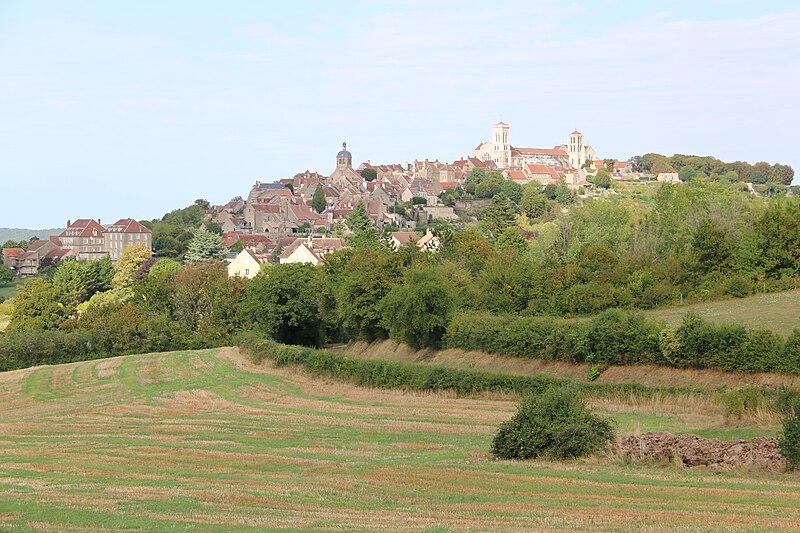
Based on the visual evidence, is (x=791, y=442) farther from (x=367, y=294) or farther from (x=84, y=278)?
(x=84, y=278)

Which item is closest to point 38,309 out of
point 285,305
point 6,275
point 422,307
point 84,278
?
point 285,305

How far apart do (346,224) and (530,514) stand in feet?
518

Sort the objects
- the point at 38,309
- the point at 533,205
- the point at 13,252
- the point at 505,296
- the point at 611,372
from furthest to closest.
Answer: the point at 13,252, the point at 533,205, the point at 38,309, the point at 505,296, the point at 611,372

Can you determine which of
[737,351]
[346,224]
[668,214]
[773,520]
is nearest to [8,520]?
[773,520]

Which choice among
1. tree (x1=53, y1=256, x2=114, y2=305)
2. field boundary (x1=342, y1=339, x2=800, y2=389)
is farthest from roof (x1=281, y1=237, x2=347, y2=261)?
field boundary (x1=342, y1=339, x2=800, y2=389)

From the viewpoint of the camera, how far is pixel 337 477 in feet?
78.7

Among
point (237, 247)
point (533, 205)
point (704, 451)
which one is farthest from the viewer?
point (533, 205)

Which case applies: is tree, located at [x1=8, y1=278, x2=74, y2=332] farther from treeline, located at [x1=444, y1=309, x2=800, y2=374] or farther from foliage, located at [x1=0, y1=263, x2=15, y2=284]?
foliage, located at [x1=0, y1=263, x2=15, y2=284]

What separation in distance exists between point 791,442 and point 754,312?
3214 centimetres

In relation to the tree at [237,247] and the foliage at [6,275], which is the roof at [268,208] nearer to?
the tree at [237,247]

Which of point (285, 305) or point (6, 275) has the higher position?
point (6, 275)

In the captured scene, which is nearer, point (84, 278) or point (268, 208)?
point (84, 278)

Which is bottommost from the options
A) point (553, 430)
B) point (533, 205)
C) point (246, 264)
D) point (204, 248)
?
point (553, 430)

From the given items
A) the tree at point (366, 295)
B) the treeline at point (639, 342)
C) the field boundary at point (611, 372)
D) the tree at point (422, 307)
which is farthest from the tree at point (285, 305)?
the treeline at point (639, 342)
